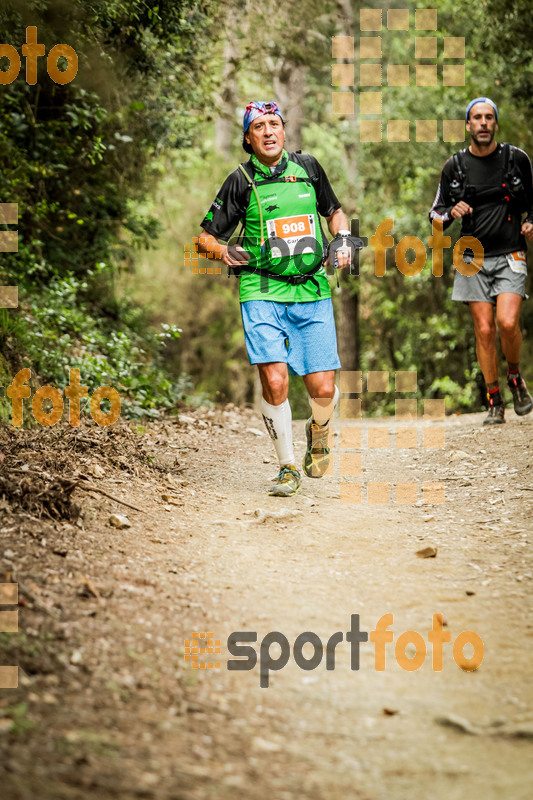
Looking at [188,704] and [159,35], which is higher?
[159,35]

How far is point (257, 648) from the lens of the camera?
9.69 feet

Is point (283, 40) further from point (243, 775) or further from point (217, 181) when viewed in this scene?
point (243, 775)

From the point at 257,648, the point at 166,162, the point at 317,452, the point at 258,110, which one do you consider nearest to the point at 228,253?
the point at 258,110

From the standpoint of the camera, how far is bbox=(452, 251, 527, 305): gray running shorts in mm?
6848

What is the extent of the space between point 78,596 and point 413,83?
1571 cm

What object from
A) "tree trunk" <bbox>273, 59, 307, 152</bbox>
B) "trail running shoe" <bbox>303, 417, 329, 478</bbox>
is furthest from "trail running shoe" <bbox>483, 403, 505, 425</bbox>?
"tree trunk" <bbox>273, 59, 307, 152</bbox>

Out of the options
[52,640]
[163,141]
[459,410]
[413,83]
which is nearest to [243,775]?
[52,640]

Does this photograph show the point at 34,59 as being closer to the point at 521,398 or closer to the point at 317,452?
the point at 317,452

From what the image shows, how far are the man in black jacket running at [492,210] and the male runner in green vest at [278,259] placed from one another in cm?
200

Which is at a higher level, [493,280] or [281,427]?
[493,280]

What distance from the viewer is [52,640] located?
8.93ft

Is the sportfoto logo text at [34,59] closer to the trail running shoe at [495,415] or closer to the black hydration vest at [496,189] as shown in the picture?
the black hydration vest at [496,189]

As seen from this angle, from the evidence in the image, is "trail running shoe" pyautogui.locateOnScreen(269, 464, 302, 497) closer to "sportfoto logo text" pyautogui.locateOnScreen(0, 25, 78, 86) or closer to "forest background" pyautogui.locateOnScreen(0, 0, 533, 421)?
"forest background" pyautogui.locateOnScreen(0, 0, 533, 421)

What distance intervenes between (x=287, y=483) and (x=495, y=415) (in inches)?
117
